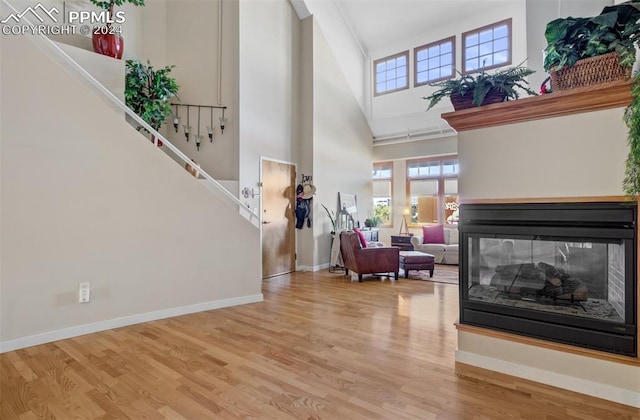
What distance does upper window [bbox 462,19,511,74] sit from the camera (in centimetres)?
681

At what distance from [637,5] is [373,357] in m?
2.72

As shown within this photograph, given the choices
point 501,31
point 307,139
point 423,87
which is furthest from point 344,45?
point 501,31

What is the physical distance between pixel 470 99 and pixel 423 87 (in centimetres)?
607

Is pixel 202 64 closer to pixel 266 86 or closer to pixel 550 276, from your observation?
pixel 266 86

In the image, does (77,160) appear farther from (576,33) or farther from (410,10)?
(410,10)

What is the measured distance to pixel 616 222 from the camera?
191cm

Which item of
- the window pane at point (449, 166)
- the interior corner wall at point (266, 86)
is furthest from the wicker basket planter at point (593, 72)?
the window pane at point (449, 166)

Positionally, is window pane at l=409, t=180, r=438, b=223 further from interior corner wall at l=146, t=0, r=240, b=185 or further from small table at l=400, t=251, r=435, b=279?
interior corner wall at l=146, t=0, r=240, b=185

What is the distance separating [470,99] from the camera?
2.32 m

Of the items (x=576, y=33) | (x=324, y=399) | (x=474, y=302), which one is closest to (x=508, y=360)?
(x=474, y=302)

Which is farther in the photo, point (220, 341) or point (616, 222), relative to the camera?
point (220, 341)

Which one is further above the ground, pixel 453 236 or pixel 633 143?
pixel 633 143

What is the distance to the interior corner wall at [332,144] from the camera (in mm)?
6680

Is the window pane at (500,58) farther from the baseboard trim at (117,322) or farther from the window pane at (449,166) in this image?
the baseboard trim at (117,322)
